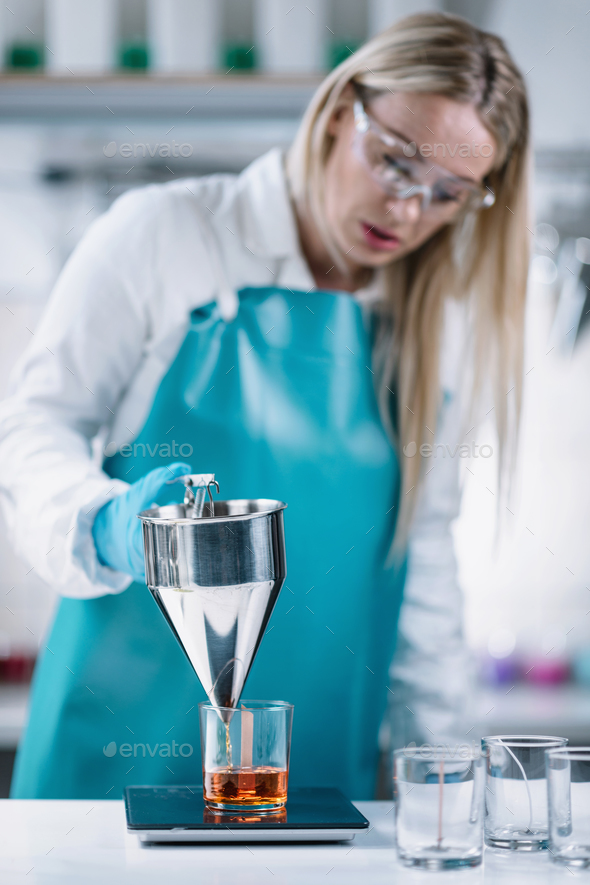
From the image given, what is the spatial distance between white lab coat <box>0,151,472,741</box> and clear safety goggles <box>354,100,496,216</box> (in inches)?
6.6

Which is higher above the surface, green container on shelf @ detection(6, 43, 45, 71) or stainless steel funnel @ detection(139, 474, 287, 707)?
A: green container on shelf @ detection(6, 43, 45, 71)

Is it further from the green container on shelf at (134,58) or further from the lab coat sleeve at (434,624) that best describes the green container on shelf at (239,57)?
the lab coat sleeve at (434,624)

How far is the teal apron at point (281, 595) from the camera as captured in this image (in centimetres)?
126

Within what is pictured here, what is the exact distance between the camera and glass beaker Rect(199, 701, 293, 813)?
87 cm

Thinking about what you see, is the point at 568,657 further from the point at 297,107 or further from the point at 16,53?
the point at 16,53

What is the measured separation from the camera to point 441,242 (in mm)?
1489

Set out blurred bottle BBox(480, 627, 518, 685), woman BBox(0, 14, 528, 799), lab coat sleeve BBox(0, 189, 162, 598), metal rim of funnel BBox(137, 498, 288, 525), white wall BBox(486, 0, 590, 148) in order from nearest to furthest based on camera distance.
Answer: metal rim of funnel BBox(137, 498, 288, 525) < lab coat sleeve BBox(0, 189, 162, 598) < woman BBox(0, 14, 528, 799) < white wall BBox(486, 0, 590, 148) < blurred bottle BBox(480, 627, 518, 685)

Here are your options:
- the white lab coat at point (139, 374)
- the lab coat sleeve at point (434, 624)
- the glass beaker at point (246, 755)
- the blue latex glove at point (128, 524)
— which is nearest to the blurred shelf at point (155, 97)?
the white lab coat at point (139, 374)

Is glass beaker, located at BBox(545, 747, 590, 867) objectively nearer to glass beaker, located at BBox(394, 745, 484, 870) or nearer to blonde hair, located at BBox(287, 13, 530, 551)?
glass beaker, located at BBox(394, 745, 484, 870)

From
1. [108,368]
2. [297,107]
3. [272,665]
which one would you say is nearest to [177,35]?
[297,107]

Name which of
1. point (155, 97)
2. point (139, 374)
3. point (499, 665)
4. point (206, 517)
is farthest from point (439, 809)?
point (499, 665)

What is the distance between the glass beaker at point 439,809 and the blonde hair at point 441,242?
63 centimetres

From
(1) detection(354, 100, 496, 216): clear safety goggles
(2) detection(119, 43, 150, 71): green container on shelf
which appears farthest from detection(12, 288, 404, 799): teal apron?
(2) detection(119, 43, 150, 71): green container on shelf

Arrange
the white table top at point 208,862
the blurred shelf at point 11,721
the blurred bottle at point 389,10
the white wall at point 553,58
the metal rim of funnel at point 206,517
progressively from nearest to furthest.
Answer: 1. the white table top at point 208,862
2. the metal rim of funnel at point 206,517
3. the blurred bottle at point 389,10
4. the white wall at point 553,58
5. the blurred shelf at point 11,721
